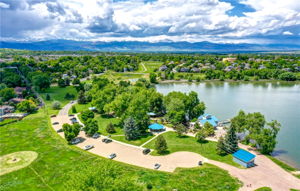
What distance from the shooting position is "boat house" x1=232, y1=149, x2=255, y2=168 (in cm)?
2893

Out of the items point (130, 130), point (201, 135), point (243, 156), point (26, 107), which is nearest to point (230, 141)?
point (243, 156)

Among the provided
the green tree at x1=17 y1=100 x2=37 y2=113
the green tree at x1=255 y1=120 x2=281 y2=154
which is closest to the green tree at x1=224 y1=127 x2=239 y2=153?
the green tree at x1=255 y1=120 x2=281 y2=154

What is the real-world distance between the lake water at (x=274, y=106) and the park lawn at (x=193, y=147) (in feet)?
35.3

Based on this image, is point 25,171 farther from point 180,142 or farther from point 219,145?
point 219,145

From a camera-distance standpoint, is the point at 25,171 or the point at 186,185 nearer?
the point at 186,185

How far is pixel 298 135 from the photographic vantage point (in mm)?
41656

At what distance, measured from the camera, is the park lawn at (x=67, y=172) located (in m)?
24.8

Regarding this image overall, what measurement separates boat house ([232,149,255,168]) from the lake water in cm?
817

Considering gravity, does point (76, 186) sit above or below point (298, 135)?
above

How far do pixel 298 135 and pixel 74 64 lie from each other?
5159 inches

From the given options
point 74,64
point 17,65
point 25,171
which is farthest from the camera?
point 74,64

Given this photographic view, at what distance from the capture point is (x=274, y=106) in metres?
62.2

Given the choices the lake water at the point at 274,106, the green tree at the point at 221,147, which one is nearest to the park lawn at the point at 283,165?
the lake water at the point at 274,106

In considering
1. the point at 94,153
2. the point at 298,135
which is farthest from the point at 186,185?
the point at 298,135
